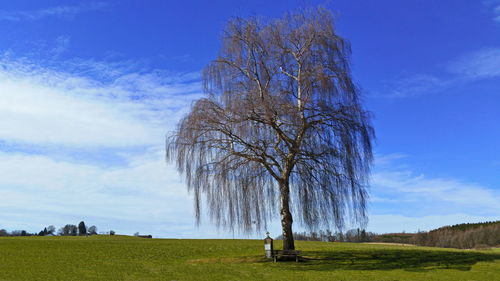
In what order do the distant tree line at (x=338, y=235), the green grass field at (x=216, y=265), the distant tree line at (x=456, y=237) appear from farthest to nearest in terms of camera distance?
the distant tree line at (x=456, y=237) < the distant tree line at (x=338, y=235) < the green grass field at (x=216, y=265)

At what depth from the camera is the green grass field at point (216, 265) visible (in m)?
18.1

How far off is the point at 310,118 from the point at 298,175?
2845 mm

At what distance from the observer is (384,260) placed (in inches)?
925

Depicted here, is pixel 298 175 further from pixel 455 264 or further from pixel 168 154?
pixel 455 264

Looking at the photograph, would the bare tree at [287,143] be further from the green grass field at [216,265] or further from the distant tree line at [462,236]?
the distant tree line at [462,236]

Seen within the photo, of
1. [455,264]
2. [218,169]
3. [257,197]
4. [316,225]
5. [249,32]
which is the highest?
[249,32]

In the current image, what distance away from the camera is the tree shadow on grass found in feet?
68.9

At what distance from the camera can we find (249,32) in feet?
74.6

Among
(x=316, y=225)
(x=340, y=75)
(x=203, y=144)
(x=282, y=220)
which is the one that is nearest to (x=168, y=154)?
(x=203, y=144)

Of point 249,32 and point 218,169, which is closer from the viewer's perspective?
point 218,169

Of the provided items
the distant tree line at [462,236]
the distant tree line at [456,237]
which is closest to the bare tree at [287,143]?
the distant tree line at [456,237]

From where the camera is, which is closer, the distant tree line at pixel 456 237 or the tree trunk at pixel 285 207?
the tree trunk at pixel 285 207

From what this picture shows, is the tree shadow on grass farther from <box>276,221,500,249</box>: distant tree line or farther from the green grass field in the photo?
<box>276,221,500,249</box>: distant tree line

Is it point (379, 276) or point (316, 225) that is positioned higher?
point (316, 225)
